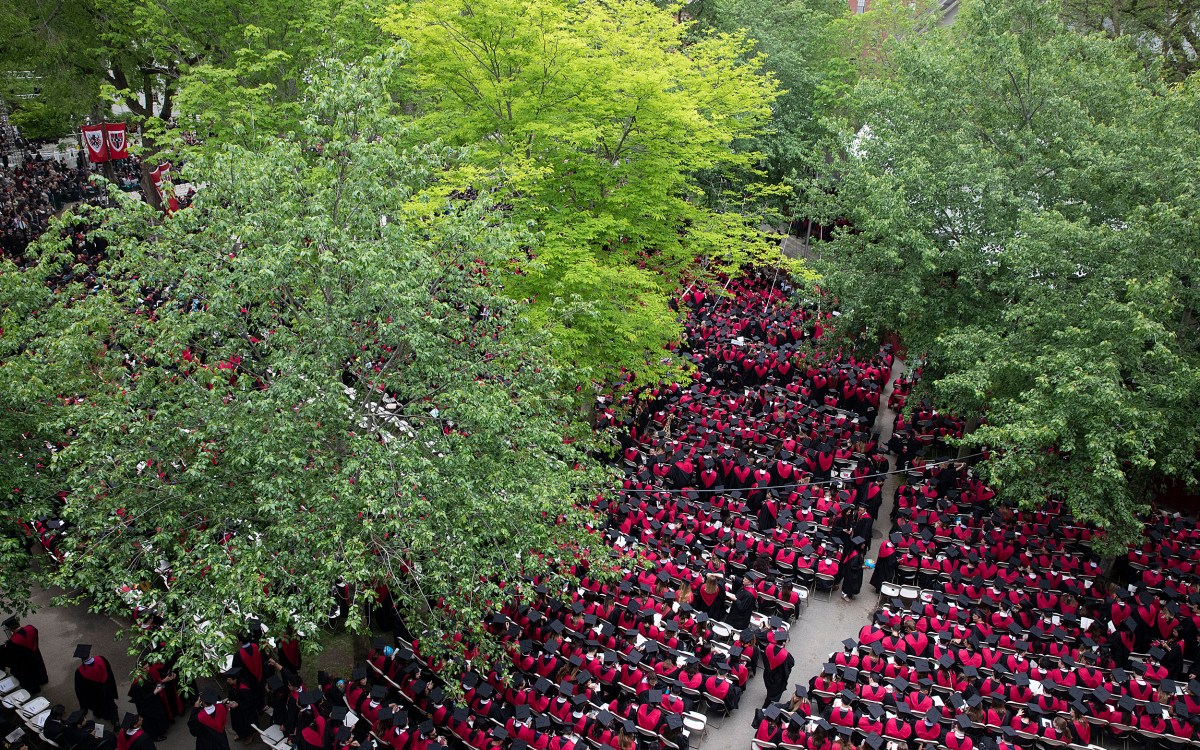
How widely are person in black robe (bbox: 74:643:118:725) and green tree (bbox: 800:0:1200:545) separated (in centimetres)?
1299

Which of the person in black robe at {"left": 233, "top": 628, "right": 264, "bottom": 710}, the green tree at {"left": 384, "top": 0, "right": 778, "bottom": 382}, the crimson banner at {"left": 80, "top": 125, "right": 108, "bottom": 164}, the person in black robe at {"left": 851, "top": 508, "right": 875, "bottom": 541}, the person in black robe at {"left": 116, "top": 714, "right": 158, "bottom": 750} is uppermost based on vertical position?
the green tree at {"left": 384, "top": 0, "right": 778, "bottom": 382}

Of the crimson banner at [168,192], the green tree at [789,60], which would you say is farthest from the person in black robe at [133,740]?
the green tree at [789,60]

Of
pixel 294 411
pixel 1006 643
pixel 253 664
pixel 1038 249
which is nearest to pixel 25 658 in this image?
pixel 253 664

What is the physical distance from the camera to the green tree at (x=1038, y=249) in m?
12.0

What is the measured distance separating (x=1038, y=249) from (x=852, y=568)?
627cm

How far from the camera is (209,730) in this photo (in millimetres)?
10133

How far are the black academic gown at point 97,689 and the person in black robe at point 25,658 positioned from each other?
97 centimetres

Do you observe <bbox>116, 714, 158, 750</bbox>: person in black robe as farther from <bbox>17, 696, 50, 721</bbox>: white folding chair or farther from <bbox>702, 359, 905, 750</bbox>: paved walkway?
<bbox>702, 359, 905, 750</bbox>: paved walkway

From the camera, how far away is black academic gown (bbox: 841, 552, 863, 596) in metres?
14.2

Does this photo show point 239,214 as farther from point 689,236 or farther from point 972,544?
point 972,544

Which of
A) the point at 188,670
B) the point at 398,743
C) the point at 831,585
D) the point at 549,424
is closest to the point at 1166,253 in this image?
the point at 831,585

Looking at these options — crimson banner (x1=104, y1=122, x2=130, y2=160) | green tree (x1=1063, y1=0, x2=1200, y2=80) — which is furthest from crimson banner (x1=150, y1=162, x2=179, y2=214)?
green tree (x1=1063, y1=0, x2=1200, y2=80)

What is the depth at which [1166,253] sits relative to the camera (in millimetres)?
12469

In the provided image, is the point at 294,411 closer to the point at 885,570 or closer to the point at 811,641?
the point at 811,641
